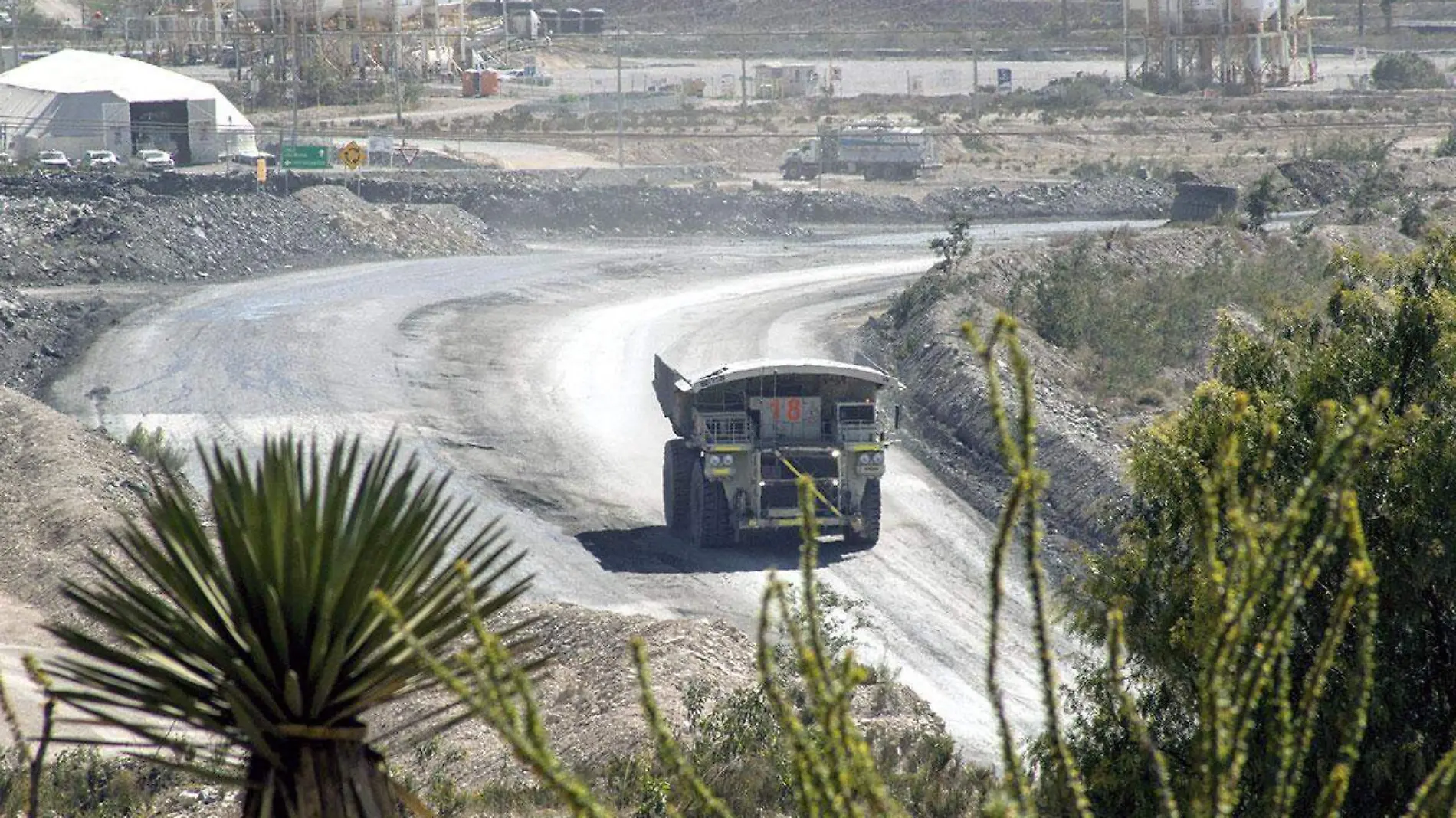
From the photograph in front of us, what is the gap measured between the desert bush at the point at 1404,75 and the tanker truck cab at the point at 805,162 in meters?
51.7

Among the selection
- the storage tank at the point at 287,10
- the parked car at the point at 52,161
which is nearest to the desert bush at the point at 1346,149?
the parked car at the point at 52,161

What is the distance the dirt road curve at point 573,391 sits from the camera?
2361 cm

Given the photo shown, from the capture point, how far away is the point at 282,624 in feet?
28.4

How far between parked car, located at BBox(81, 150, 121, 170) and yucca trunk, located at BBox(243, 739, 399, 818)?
63.9m

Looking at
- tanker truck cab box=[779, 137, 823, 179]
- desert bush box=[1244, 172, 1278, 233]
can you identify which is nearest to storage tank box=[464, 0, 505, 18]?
tanker truck cab box=[779, 137, 823, 179]

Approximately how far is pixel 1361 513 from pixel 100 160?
6515cm

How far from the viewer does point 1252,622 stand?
12.1 m

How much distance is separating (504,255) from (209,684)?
161ft

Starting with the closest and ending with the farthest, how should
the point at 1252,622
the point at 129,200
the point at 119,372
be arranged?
1. the point at 1252,622
2. the point at 119,372
3. the point at 129,200

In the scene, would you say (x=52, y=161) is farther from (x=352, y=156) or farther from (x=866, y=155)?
(x=866, y=155)

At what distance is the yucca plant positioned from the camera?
28.5 ft

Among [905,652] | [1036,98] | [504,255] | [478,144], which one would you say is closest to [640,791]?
[905,652]

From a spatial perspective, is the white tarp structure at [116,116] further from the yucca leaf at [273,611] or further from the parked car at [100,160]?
the yucca leaf at [273,611]

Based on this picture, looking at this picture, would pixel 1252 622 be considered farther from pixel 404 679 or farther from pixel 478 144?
pixel 478 144
